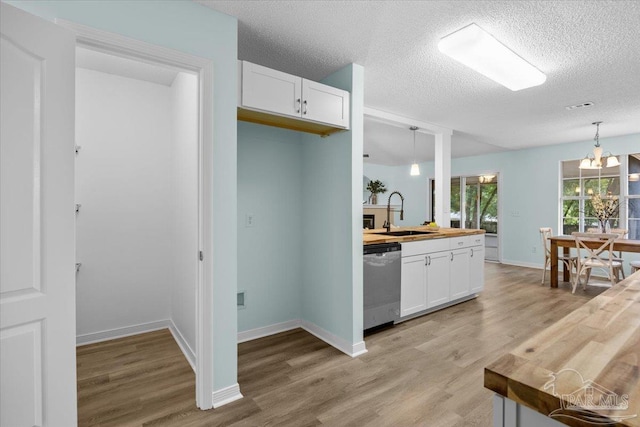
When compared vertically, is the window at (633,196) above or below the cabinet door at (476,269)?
above

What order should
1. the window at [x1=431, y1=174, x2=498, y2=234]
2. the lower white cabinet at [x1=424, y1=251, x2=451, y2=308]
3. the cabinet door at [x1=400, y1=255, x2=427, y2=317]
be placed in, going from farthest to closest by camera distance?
the window at [x1=431, y1=174, x2=498, y2=234], the lower white cabinet at [x1=424, y1=251, x2=451, y2=308], the cabinet door at [x1=400, y1=255, x2=427, y2=317]

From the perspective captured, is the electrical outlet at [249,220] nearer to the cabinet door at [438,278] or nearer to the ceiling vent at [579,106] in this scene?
the cabinet door at [438,278]

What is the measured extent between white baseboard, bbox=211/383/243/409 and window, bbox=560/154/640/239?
6927mm

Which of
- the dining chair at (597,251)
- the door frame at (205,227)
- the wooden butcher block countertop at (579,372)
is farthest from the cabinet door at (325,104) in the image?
the dining chair at (597,251)

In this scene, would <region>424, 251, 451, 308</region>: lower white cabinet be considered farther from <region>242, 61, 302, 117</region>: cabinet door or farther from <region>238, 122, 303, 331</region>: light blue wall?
<region>242, 61, 302, 117</region>: cabinet door

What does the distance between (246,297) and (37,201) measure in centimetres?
189

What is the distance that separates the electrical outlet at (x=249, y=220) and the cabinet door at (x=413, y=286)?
5.25 feet

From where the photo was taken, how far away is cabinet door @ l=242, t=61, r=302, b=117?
2238 mm

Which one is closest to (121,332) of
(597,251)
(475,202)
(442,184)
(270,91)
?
(270,91)

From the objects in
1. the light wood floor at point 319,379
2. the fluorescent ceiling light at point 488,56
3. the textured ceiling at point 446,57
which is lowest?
the light wood floor at point 319,379

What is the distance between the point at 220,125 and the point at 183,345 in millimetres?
1992

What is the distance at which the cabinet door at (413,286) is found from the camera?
10.9ft

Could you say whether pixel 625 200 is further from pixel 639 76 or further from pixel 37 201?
pixel 37 201

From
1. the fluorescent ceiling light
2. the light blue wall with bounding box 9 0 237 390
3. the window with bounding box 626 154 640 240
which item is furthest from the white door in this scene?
the window with bounding box 626 154 640 240
